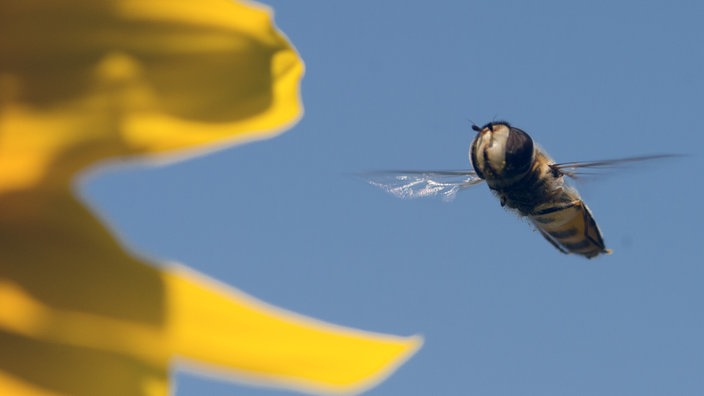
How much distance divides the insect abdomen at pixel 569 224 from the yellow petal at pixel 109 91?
7.09 ft

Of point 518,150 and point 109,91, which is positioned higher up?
point 109,91

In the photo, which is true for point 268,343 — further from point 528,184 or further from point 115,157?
point 528,184

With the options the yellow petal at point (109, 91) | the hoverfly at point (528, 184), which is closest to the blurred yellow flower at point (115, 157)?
the yellow petal at point (109, 91)

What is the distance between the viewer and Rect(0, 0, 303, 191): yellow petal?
2.36ft

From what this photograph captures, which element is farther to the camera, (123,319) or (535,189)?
(535,189)

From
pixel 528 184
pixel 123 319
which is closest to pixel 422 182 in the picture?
pixel 528 184

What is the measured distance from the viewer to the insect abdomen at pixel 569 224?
2852 mm

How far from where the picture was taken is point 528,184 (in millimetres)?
2826

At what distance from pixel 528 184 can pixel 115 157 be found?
7.21 ft

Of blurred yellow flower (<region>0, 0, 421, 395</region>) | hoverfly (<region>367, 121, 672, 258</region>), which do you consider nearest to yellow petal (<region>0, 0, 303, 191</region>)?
blurred yellow flower (<region>0, 0, 421, 395</region>)

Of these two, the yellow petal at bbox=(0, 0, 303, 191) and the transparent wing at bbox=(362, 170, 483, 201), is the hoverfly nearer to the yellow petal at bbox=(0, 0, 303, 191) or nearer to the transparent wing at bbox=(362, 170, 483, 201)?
the transparent wing at bbox=(362, 170, 483, 201)

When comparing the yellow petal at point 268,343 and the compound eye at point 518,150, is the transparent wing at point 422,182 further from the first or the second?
the yellow petal at point 268,343

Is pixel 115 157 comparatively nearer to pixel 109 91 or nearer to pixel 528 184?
pixel 109 91

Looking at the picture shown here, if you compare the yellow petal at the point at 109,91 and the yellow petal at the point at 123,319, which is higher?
the yellow petal at the point at 109,91
